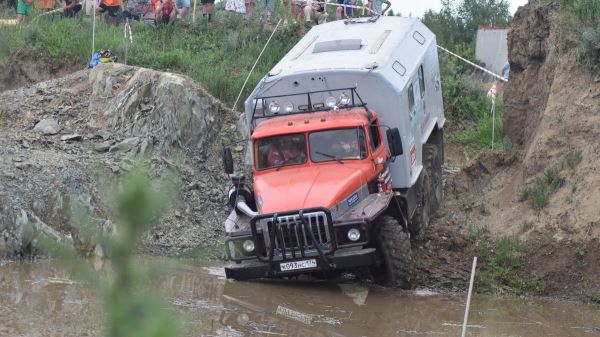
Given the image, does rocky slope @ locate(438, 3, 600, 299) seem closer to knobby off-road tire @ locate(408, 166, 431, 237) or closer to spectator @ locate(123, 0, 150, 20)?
knobby off-road tire @ locate(408, 166, 431, 237)

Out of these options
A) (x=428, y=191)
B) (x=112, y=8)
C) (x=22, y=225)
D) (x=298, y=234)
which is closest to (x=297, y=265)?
(x=298, y=234)

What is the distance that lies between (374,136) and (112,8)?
12736 millimetres

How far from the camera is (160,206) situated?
1804 mm

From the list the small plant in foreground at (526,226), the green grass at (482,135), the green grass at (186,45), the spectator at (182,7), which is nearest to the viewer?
the small plant in foreground at (526,226)

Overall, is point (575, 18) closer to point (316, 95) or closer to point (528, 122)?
point (528, 122)

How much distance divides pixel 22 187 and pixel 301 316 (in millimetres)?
4980

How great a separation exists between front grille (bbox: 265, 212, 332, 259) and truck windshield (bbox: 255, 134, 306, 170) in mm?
1335

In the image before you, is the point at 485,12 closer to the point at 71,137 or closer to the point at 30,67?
the point at 30,67

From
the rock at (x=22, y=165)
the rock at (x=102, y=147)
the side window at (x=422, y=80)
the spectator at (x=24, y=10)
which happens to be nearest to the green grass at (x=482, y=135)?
the side window at (x=422, y=80)

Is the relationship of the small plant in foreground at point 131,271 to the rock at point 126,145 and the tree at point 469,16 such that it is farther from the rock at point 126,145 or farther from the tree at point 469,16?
the tree at point 469,16

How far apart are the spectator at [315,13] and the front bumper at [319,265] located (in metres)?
12.4

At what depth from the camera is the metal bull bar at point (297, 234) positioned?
10969 millimetres

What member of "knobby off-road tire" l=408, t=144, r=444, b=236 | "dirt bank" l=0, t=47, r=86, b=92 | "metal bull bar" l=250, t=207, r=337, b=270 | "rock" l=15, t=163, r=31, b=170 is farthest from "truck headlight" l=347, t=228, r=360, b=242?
"dirt bank" l=0, t=47, r=86, b=92

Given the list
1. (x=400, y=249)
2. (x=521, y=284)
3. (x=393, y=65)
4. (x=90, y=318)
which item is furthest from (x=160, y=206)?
(x=393, y=65)
